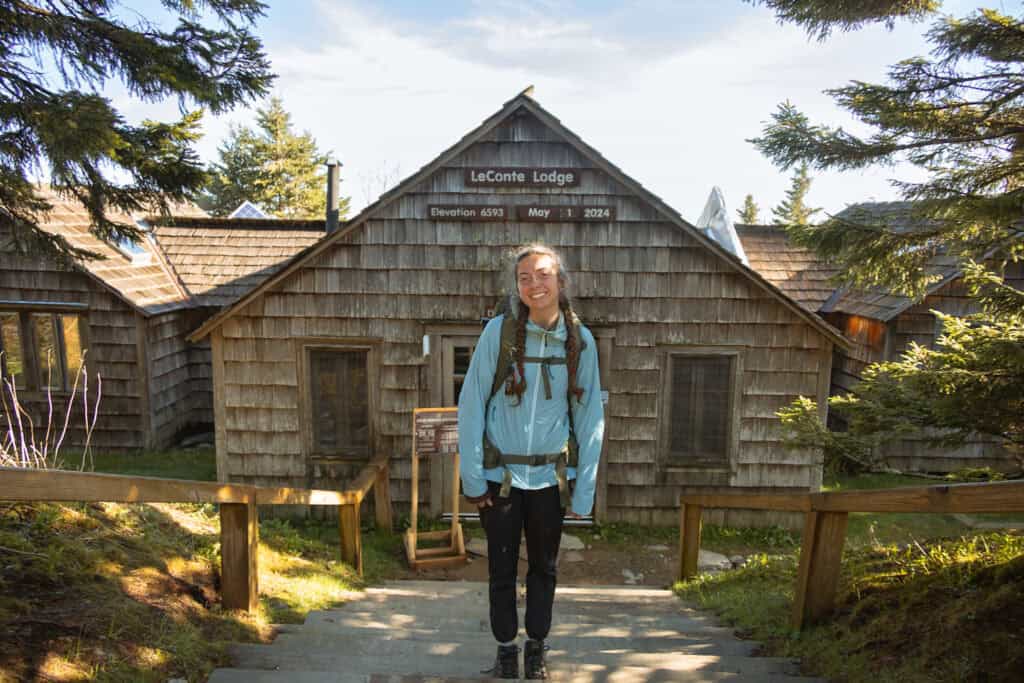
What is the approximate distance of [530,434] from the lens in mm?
2887

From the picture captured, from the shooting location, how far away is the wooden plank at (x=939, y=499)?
218 cm

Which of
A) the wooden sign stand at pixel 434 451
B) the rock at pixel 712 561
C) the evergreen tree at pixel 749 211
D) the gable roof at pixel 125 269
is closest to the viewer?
the wooden sign stand at pixel 434 451

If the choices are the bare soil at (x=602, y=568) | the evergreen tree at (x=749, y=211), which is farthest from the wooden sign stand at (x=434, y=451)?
the evergreen tree at (x=749, y=211)

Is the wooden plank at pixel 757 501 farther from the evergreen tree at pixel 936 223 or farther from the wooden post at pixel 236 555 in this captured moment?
the wooden post at pixel 236 555

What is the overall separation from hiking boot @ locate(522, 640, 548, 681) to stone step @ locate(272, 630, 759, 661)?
0.43m

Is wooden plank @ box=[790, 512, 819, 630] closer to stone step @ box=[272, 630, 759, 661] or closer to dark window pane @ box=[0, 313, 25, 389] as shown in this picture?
stone step @ box=[272, 630, 759, 661]

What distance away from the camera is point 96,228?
601 cm

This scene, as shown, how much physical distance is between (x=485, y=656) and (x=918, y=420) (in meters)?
2.97

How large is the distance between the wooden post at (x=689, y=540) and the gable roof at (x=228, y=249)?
9248mm

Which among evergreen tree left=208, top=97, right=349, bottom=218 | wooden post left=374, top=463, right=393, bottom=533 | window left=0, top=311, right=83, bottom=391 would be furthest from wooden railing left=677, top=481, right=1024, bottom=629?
evergreen tree left=208, top=97, right=349, bottom=218

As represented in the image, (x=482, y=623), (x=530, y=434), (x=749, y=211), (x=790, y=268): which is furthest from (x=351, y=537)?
(x=749, y=211)

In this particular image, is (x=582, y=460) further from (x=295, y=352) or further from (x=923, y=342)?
(x=923, y=342)

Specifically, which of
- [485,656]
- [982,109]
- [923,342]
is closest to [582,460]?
[485,656]

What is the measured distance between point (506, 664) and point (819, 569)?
72.0 inches
